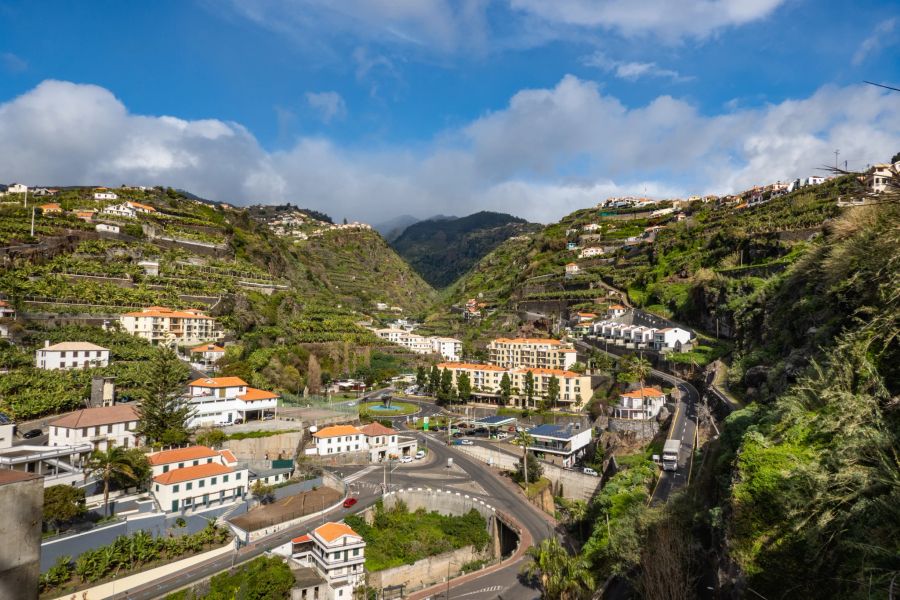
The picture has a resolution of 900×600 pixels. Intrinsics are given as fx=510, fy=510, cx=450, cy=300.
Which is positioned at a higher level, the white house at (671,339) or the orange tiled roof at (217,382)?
the white house at (671,339)

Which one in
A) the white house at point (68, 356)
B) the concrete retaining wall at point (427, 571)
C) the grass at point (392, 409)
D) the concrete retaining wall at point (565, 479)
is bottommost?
the concrete retaining wall at point (427, 571)

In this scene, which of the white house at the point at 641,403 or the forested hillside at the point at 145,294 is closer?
the forested hillside at the point at 145,294

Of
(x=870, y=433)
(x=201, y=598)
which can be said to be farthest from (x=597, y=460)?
(x=870, y=433)

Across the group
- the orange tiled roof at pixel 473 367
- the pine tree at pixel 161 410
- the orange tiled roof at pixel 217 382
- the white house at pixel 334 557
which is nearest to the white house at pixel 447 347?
the orange tiled roof at pixel 473 367

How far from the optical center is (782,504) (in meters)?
10.4

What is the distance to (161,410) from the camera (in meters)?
30.2

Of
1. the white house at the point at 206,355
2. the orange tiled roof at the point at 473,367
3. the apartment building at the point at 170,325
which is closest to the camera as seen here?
the apartment building at the point at 170,325

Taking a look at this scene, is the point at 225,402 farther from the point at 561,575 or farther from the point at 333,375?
the point at 561,575

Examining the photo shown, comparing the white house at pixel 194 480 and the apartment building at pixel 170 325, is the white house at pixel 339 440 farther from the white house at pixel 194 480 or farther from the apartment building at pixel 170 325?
the apartment building at pixel 170 325

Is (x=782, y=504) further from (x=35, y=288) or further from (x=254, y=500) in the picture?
(x=35, y=288)

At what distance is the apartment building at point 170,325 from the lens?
47.0m

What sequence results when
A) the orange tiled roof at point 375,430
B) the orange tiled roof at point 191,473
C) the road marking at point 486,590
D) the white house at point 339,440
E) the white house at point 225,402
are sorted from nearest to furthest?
the road marking at point 486,590, the orange tiled roof at point 191,473, the white house at point 225,402, the white house at point 339,440, the orange tiled roof at point 375,430

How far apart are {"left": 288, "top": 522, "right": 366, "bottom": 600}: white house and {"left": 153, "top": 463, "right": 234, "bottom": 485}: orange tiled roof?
5830 millimetres

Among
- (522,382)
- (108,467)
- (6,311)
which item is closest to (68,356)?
(6,311)
